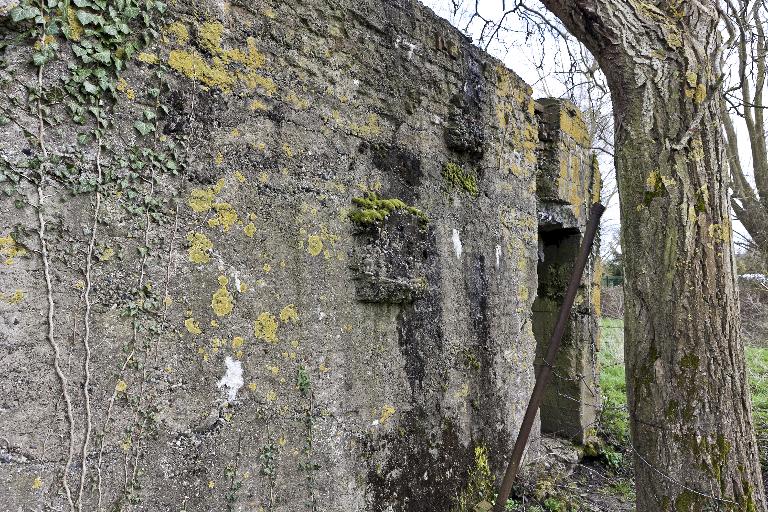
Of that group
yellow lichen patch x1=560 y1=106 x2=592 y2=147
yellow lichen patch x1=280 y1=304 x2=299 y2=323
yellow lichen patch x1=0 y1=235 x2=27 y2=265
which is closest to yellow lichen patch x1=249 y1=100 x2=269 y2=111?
yellow lichen patch x1=280 y1=304 x2=299 y2=323

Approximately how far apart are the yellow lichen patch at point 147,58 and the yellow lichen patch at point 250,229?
68 cm

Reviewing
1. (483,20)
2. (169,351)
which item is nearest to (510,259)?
(169,351)

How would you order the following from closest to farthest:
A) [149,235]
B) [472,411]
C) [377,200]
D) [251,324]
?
1. [149,235]
2. [251,324]
3. [377,200]
4. [472,411]

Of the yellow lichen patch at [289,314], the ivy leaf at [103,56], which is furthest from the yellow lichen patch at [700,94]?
the ivy leaf at [103,56]

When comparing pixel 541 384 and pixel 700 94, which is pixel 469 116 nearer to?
pixel 700 94

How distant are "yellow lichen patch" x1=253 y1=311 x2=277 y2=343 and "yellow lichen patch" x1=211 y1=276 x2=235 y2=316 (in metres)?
0.14

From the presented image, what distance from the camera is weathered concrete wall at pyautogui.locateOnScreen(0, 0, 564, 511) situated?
5.30 feet

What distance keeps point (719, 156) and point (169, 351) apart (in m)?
2.35

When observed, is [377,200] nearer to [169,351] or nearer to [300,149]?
[300,149]

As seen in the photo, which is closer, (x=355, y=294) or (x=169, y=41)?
(x=169, y=41)

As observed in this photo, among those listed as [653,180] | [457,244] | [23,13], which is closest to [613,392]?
[457,244]

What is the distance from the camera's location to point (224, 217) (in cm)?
202

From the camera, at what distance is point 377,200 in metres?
2.56

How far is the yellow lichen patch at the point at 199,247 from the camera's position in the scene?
6.28 feet
